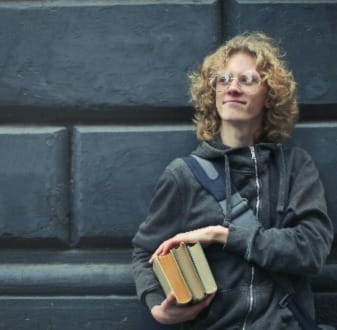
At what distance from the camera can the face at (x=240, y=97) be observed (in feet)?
8.76

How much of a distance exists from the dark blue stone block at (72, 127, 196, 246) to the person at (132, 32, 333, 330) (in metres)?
0.25

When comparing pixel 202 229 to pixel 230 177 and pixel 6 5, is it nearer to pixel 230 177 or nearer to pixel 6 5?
pixel 230 177

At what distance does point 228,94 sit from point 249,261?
0.55 meters

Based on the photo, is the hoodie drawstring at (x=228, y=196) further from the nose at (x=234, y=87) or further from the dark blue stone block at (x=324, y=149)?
the dark blue stone block at (x=324, y=149)

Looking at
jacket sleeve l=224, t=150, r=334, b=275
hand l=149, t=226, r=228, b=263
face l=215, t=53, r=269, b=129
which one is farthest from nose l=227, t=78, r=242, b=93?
hand l=149, t=226, r=228, b=263

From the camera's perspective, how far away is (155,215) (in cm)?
269

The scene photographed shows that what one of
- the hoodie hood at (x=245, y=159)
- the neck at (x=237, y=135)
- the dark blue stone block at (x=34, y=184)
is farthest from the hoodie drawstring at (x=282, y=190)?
the dark blue stone block at (x=34, y=184)

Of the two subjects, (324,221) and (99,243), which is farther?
(99,243)

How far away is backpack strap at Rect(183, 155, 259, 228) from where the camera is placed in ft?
8.36

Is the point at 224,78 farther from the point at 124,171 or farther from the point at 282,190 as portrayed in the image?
the point at 124,171

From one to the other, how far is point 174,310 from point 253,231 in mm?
344

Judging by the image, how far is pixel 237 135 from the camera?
2.71m

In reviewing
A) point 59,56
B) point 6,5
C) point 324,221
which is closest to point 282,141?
point 324,221

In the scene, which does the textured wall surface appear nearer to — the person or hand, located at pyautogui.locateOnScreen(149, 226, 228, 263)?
the person
